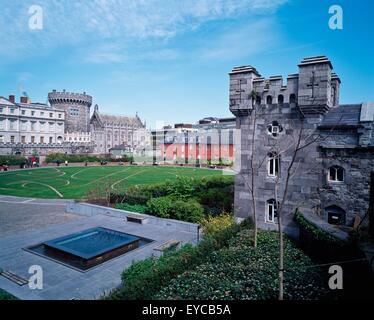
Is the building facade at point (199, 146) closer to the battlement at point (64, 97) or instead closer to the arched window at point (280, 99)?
the battlement at point (64, 97)

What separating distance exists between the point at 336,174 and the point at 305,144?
228cm

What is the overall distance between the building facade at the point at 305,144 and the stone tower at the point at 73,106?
3212 inches

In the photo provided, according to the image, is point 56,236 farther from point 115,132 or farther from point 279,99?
point 115,132

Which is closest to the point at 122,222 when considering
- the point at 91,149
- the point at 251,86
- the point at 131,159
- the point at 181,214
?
the point at 181,214

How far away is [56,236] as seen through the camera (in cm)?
1798

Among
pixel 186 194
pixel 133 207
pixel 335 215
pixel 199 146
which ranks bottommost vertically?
pixel 133 207

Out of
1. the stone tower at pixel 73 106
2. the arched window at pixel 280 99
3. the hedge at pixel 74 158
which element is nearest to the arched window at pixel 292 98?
the arched window at pixel 280 99

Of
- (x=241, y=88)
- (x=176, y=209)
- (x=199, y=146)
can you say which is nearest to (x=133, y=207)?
(x=176, y=209)

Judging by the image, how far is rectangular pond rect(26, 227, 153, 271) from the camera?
14.0 meters

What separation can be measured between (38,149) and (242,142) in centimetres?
7108

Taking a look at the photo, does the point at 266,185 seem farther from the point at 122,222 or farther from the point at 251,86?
the point at 122,222

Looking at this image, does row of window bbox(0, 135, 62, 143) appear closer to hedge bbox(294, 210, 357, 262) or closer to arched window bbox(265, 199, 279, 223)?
arched window bbox(265, 199, 279, 223)
